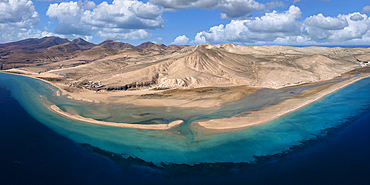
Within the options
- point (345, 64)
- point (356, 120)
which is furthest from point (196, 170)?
point (345, 64)

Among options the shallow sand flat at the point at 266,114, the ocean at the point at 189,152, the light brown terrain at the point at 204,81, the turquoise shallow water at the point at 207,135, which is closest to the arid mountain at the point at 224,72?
the light brown terrain at the point at 204,81

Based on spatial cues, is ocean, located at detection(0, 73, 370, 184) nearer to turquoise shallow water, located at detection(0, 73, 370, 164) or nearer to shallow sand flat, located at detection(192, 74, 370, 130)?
turquoise shallow water, located at detection(0, 73, 370, 164)

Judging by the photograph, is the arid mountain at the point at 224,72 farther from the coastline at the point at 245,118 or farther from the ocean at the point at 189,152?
the ocean at the point at 189,152

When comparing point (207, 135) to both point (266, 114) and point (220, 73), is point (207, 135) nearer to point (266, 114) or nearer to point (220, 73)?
point (266, 114)

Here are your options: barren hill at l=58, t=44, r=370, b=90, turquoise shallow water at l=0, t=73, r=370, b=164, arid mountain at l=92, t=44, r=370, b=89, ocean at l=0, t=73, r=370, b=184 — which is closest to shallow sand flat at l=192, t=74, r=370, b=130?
turquoise shallow water at l=0, t=73, r=370, b=164

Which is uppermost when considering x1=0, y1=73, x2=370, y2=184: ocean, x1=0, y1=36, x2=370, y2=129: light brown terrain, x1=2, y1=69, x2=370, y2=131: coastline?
x1=0, y1=36, x2=370, y2=129: light brown terrain

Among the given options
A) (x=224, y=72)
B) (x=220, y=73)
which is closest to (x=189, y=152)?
(x=220, y=73)
